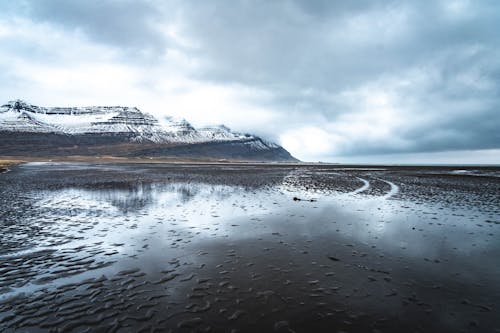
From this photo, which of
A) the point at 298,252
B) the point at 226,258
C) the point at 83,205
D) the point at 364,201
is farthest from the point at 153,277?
the point at 364,201

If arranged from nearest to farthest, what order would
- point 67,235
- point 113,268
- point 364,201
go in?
point 113,268
point 67,235
point 364,201

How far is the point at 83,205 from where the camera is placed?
24.0 meters

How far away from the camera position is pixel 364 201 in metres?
28.5

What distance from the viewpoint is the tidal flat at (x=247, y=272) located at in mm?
7797

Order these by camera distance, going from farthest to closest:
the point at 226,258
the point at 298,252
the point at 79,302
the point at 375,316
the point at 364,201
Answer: the point at 364,201 → the point at 298,252 → the point at 226,258 → the point at 79,302 → the point at 375,316

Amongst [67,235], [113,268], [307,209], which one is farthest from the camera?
[307,209]

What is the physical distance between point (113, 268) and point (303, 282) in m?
8.34

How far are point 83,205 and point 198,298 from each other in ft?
67.7

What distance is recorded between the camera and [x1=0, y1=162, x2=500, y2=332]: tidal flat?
780 cm

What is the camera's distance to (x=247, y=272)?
11.1 metres

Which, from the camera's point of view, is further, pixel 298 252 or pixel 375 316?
pixel 298 252

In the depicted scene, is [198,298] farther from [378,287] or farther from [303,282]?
[378,287]

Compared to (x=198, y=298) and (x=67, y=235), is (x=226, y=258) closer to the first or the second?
(x=198, y=298)

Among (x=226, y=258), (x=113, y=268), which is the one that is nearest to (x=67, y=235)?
(x=113, y=268)
